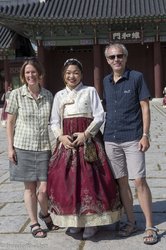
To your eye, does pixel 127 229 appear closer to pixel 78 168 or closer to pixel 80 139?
pixel 78 168

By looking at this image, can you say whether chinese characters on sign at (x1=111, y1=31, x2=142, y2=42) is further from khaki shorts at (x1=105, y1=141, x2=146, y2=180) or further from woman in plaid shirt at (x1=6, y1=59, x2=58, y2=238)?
khaki shorts at (x1=105, y1=141, x2=146, y2=180)

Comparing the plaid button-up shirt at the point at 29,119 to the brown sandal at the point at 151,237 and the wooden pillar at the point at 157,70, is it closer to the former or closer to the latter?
the brown sandal at the point at 151,237

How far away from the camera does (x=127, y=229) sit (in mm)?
3822

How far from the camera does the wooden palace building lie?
858 inches

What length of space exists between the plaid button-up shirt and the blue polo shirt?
→ 60 centimetres

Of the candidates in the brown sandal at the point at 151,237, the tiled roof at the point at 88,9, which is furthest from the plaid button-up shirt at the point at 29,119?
the tiled roof at the point at 88,9

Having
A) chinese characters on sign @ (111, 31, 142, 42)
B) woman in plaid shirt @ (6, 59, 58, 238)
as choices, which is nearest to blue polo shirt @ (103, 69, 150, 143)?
woman in plaid shirt @ (6, 59, 58, 238)

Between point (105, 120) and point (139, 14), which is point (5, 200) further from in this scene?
point (139, 14)

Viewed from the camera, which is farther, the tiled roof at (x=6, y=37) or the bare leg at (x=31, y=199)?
the tiled roof at (x=6, y=37)

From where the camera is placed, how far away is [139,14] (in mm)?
21766

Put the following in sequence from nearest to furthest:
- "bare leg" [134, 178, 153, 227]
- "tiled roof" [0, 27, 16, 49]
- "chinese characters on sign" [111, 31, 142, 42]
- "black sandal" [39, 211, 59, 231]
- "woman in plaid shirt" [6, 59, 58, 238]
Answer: "bare leg" [134, 178, 153, 227] → "woman in plaid shirt" [6, 59, 58, 238] → "black sandal" [39, 211, 59, 231] → "chinese characters on sign" [111, 31, 142, 42] → "tiled roof" [0, 27, 16, 49]

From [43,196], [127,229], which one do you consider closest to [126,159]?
[127,229]

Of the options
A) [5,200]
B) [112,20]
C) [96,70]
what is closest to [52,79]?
[96,70]

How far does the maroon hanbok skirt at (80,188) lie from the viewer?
3658 millimetres
